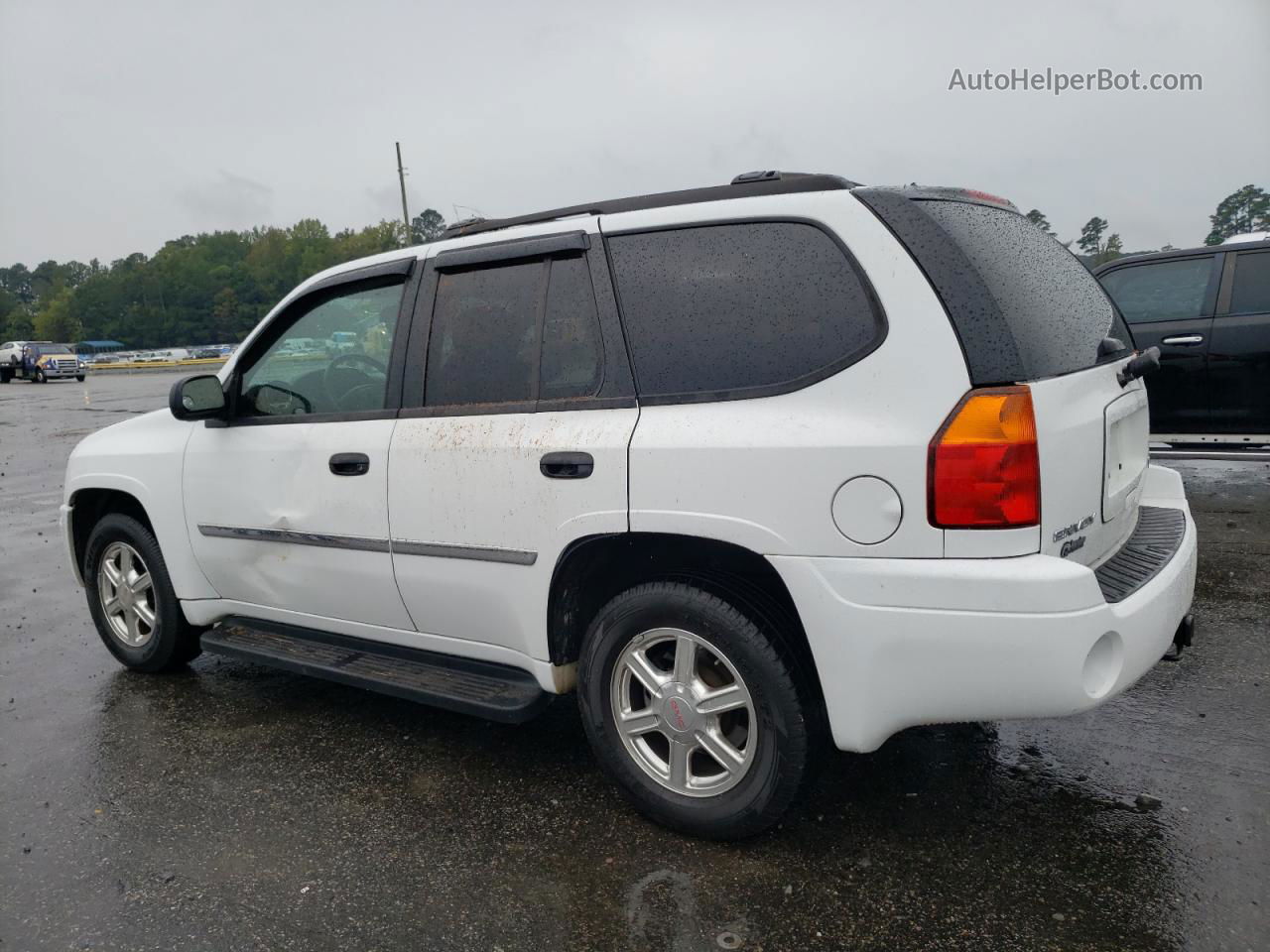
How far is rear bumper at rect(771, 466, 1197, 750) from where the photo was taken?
7.87 ft

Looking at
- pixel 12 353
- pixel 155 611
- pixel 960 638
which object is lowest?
pixel 12 353

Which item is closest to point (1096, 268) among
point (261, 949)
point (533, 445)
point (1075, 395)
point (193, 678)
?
point (1075, 395)

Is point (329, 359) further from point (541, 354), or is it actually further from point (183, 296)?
point (183, 296)

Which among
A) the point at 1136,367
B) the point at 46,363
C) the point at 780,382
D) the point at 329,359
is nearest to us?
the point at 780,382

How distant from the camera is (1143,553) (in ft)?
9.89

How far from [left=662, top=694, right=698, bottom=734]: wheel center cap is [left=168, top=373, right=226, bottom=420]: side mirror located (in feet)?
7.57

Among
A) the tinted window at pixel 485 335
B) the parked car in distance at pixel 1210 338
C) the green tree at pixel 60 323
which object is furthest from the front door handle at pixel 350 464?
the green tree at pixel 60 323

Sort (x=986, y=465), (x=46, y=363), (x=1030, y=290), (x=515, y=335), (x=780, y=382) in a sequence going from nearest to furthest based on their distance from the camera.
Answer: (x=986, y=465) < (x=780, y=382) < (x=1030, y=290) < (x=515, y=335) < (x=46, y=363)

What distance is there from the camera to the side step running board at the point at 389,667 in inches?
126

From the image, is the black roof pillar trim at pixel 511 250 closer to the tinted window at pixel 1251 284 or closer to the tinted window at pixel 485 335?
the tinted window at pixel 485 335

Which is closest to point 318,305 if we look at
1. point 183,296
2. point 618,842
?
point 618,842

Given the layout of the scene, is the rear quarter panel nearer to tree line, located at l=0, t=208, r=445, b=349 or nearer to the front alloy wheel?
the front alloy wheel

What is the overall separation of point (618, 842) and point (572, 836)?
0.48ft

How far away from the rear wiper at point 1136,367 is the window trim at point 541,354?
4.99 feet
